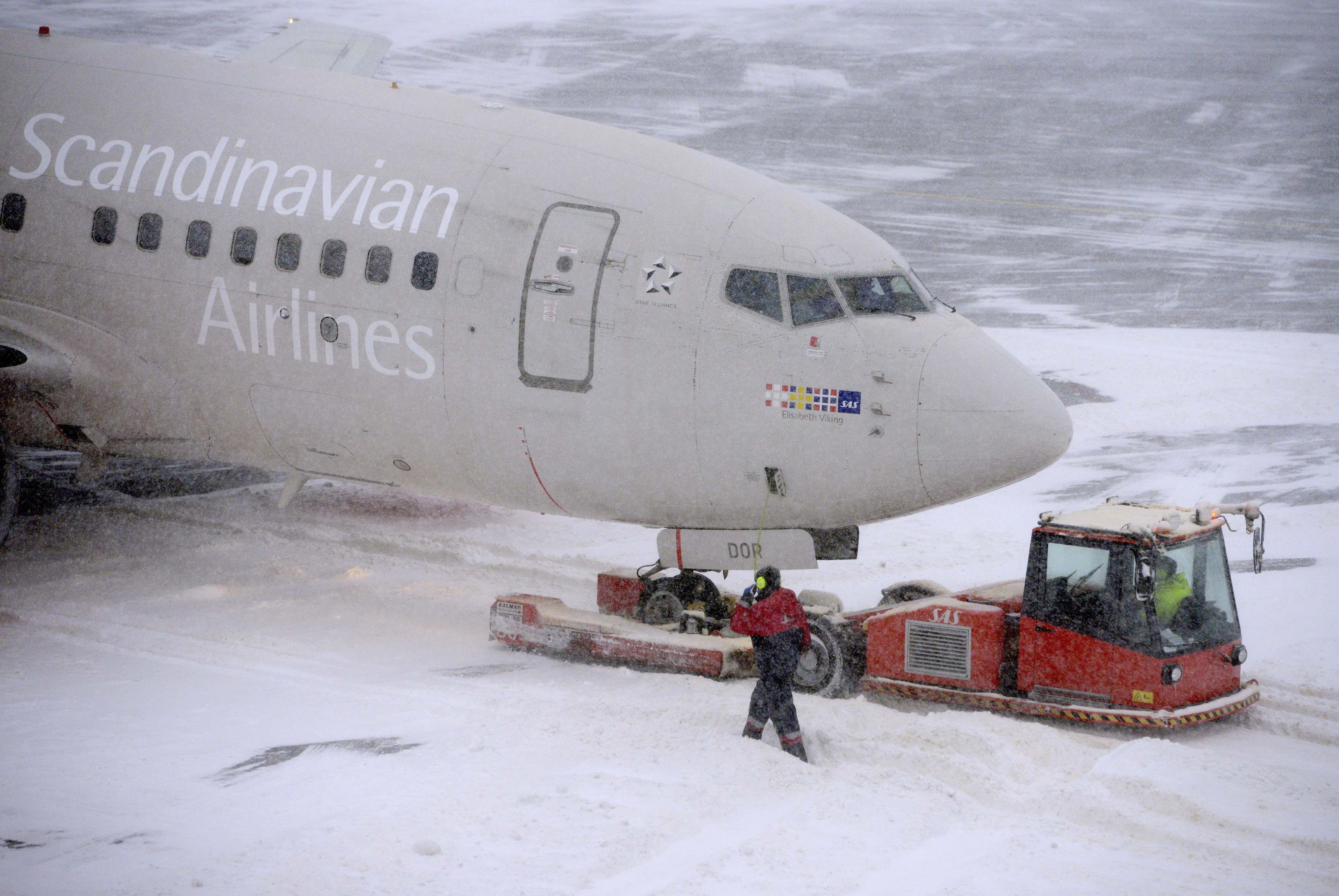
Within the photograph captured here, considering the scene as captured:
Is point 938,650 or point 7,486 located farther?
point 7,486

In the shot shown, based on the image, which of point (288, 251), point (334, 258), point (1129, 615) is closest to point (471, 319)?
point (334, 258)

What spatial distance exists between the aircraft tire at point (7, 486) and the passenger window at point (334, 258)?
4.16 metres

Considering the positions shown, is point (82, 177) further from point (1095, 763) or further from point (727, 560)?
point (1095, 763)

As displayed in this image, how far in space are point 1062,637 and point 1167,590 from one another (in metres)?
1.04

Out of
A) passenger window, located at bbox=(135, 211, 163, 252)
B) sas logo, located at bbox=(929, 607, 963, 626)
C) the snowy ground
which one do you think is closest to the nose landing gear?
the snowy ground

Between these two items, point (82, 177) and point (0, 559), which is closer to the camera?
point (82, 177)

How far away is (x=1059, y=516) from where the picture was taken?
12.8 m

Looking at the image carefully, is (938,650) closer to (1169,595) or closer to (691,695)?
(1169,595)

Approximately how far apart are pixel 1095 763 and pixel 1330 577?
270 inches

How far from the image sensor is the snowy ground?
357 inches

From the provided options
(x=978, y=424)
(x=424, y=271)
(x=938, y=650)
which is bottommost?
(x=938, y=650)

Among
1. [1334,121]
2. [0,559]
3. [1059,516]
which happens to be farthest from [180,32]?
[1059,516]

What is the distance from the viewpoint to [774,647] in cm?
1097

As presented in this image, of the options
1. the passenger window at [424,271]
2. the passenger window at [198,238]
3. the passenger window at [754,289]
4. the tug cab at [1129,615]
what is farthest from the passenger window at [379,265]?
the tug cab at [1129,615]
